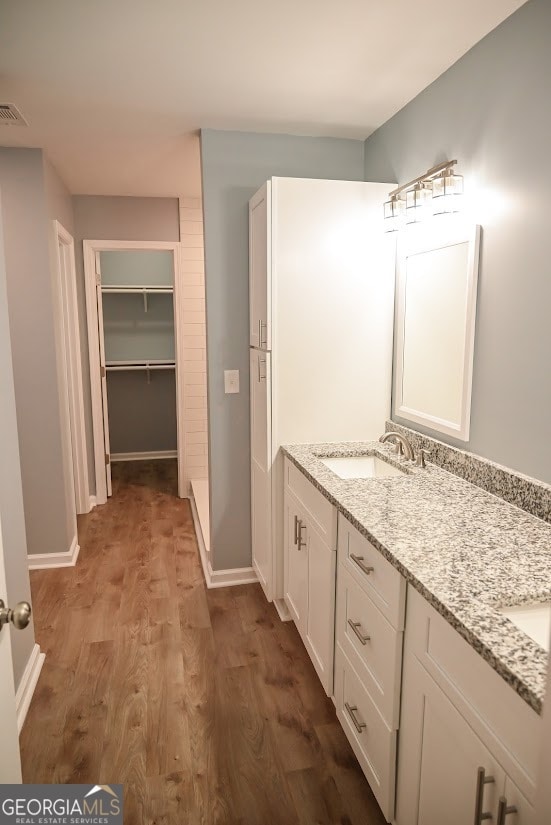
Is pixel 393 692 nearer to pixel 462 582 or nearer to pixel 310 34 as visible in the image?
pixel 462 582

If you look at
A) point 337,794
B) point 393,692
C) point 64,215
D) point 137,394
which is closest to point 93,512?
point 137,394

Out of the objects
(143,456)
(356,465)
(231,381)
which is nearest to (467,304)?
(356,465)

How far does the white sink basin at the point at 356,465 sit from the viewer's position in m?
2.56

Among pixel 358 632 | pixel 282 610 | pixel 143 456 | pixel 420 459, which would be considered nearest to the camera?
pixel 358 632

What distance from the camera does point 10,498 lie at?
7.07 ft

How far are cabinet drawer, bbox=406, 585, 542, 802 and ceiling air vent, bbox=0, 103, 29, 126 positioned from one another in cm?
262

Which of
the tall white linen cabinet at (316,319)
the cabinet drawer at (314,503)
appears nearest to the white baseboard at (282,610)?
the tall white linen cabinet at (316,319)

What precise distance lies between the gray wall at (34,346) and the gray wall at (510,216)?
2240mm

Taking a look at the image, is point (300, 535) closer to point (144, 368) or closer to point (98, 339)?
point (98, 339)

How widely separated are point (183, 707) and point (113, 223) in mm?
3534

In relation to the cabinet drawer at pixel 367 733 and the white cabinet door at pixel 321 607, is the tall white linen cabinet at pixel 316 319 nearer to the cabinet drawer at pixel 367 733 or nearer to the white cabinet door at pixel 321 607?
the white cabinet door at pixel 321 607

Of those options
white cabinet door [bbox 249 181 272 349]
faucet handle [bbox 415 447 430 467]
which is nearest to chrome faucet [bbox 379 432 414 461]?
faucet handle [bbox 415 447 430 467]

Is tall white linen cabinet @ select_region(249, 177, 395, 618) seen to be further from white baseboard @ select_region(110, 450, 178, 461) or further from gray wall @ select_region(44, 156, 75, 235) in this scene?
white baseboard @ select_region(110, 450, 178, 461)

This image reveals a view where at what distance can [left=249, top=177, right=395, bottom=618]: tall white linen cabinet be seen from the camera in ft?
8.45
